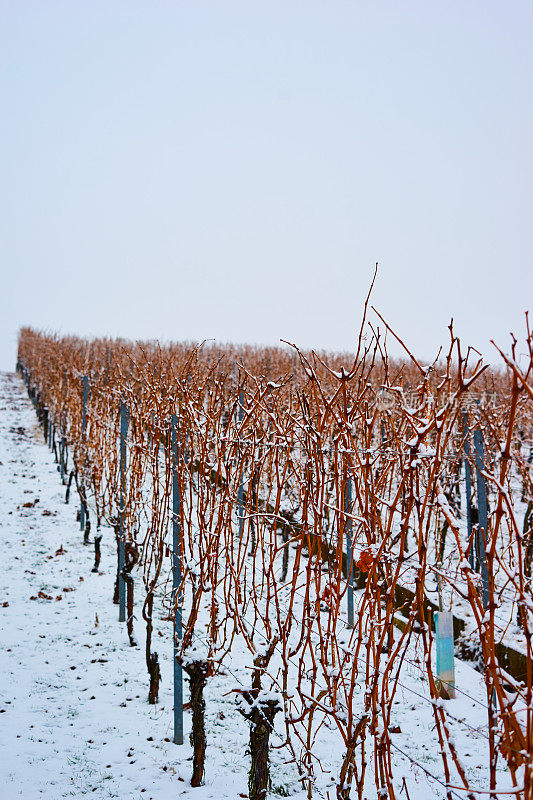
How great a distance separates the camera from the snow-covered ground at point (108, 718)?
3.67 m

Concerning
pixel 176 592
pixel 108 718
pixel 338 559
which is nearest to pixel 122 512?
pixel 108 718

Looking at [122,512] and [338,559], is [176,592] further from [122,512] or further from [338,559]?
[122,512]

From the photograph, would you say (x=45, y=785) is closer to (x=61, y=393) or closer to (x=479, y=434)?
(x=479, y=434)

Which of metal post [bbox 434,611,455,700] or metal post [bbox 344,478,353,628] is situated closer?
metal post [bbox 344,478,353,628]

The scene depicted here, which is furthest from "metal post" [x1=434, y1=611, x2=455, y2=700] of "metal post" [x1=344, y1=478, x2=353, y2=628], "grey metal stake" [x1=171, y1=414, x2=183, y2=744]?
"grey metal stake" [x1=171, y1=414, x2=183, y2=744]

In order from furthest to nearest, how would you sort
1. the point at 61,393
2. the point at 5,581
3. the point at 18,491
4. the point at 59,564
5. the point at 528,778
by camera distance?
the point at 61,393 → the point at 18,491 → the point at 59,564 → the point at 5,581 → the point at 528,778

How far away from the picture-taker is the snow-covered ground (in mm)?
3670

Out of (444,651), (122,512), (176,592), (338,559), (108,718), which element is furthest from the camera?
(122,512)

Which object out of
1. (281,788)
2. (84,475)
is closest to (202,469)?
(281,788)

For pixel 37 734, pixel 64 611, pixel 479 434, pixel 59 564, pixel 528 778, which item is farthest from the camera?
pixel 59 564

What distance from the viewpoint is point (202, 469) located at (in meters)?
3.82

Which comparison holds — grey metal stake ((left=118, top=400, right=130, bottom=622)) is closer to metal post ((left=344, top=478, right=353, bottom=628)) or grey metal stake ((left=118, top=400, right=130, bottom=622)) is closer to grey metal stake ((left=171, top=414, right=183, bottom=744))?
grey metal stake ((left=171, top=414, right=183, bottom=744))

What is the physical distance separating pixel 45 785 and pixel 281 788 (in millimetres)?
1432

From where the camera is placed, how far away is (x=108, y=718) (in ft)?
14.6
